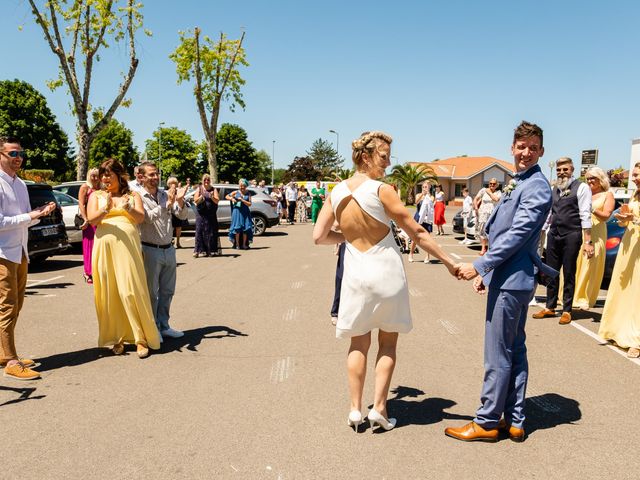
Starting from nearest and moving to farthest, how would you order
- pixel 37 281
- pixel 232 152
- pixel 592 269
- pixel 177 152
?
pixel 592 269 → pixel 37 281 → pixel 232 152 → pixel 177 152

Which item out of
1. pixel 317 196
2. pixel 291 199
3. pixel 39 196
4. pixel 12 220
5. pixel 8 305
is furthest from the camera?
pixel 291 199

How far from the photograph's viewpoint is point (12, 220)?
4.51 metres

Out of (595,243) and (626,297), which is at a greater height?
(595,243)

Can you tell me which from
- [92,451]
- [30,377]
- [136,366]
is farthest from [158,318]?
[92,451]

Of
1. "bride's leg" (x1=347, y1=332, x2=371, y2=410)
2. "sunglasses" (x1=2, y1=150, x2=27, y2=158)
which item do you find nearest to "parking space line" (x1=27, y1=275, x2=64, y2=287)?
"sunglasses" (x1=2, y1=150, x2=27, y2=158)

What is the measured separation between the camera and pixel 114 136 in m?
82.6

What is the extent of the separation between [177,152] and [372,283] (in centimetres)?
9233

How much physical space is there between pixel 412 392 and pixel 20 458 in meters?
2.77

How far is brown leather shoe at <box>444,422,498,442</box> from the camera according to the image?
11.2 ft

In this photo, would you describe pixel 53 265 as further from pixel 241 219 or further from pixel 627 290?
pixel 627 290

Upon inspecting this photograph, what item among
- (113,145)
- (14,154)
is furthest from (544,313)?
(113,145)

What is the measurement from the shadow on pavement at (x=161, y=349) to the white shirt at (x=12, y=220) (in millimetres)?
1053

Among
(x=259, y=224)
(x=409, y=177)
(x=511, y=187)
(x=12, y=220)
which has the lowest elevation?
(x=259, y=224)

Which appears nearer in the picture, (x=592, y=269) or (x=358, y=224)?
(x=358, y=224)
